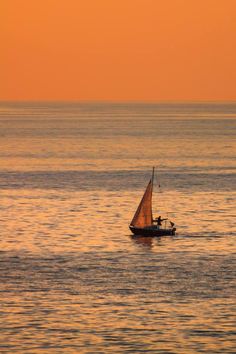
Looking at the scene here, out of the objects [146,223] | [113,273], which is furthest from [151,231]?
[113,273]

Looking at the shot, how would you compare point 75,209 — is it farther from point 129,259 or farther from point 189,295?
point 189,295

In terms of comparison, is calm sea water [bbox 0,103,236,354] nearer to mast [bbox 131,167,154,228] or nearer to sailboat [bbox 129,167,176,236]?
sailboat [bbox 129,167,176,236]

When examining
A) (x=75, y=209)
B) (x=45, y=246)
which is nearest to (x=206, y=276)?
(x=45, y=246)

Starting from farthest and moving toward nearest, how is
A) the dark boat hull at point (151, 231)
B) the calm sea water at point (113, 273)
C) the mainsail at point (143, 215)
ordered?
the mainsail at point (143, 215)
the dark boat hull at point (151, 231)
the calm sea water at point (113, 273)

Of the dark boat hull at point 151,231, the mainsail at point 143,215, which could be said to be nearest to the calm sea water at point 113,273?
the dark boat hull at point 151,231

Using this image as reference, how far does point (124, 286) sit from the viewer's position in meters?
71.6

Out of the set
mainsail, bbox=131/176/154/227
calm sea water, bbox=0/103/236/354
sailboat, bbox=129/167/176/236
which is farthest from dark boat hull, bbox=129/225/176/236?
mainsail, bbox=131/176/154/227

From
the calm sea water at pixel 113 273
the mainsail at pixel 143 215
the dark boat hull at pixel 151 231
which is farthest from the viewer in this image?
the mainsail at pixel 143 215

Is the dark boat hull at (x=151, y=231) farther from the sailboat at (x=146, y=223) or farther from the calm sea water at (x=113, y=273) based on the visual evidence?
the calm sea water at (x=113, y=273)

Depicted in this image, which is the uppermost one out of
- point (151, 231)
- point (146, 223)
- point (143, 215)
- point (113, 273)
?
point (143, 215)

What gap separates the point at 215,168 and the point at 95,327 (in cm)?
11449

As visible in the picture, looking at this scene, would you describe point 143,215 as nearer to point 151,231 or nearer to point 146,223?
point 146,223

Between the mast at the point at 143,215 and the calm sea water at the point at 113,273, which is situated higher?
the mast at the point at 143,215

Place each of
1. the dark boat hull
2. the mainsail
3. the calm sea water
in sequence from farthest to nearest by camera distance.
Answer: the mainsail, the dark boat hull, the calm sea water
